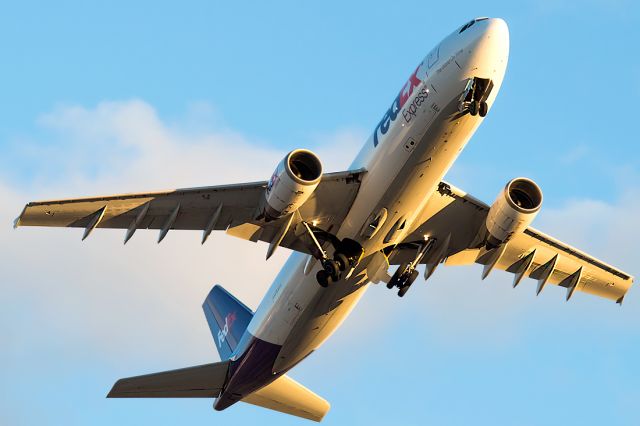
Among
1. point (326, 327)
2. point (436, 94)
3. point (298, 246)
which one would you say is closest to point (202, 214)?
point (298, 246)

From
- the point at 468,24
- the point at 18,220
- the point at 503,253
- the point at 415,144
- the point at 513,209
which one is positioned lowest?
the point at 18,220

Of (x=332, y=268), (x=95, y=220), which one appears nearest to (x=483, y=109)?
(x=332, y=268)

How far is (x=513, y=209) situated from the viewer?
1102 inches

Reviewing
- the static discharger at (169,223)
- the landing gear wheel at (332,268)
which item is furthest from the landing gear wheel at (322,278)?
the static discharger at (169,223)

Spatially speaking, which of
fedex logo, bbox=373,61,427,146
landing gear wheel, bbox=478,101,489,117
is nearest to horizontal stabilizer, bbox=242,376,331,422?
fedex logo, bbox=373,61,427,146

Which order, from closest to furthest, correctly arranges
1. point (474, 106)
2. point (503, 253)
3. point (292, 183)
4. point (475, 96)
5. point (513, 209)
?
point (474, 106) → point (475, 96) → point (292, 183) → point (513, 209) → point (503, 253)

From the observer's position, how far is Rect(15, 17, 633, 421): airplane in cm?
2567

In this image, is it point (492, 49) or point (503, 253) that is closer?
point (492, 49)

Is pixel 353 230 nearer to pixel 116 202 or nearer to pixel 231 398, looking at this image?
pixel 116 202

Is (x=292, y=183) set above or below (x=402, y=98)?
below

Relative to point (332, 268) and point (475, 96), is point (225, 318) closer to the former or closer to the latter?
point (332, 268)

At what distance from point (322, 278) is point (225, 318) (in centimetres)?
836

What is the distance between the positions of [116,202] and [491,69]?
10311 millimetres

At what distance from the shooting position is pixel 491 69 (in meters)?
25.4
